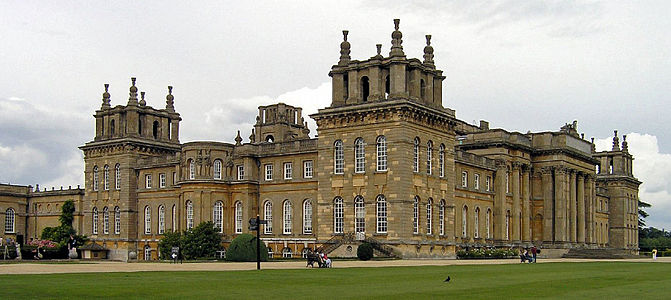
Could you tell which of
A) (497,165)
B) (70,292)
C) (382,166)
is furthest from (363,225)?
(70,292)

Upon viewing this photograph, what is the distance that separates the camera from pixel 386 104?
52562mm

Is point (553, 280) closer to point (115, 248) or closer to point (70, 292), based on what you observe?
point (70, 292)

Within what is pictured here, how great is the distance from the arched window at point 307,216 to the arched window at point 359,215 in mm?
6235

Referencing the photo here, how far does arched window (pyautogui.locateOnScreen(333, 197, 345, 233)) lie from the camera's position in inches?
2190

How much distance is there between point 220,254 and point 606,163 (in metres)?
59.6

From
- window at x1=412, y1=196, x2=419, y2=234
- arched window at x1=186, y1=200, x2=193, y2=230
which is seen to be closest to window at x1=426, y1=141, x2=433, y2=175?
window at x1=412, y1=196, x2=419, y2=234

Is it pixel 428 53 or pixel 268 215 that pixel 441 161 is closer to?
pixel 428 53

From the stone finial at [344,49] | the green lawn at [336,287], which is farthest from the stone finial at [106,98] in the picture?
the green lawn at [336,287]

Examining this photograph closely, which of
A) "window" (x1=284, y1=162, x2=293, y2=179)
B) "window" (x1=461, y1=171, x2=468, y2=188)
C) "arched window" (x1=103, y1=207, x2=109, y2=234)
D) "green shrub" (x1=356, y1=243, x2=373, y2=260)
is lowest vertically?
"green shrub" (x1=356, y1=243, x2=373, y2=260)

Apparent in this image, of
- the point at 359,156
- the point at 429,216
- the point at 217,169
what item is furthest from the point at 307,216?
the point at 429,216

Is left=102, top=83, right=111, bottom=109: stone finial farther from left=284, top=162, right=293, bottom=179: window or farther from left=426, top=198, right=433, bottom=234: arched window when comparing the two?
left=426, top=198, right=433, bottom=234: arched window

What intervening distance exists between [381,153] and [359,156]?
1874 mm

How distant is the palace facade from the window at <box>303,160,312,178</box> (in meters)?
0.14

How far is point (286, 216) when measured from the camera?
61781mm
